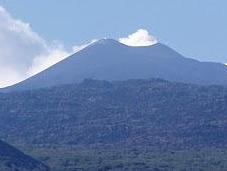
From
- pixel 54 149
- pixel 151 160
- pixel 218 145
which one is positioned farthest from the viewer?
pixel 218 145

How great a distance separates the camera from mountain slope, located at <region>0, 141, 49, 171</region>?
148m

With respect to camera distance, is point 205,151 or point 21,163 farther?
point 205,151

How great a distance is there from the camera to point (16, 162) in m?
152

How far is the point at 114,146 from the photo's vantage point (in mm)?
191125

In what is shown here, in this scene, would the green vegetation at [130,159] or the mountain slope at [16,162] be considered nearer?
the mountain slope at [16,162]

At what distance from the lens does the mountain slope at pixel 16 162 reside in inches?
5837

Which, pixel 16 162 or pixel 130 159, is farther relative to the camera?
pixel 130 159

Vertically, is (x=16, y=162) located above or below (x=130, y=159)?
below

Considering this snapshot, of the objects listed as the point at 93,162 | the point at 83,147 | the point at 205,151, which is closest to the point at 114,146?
the point at 83,147

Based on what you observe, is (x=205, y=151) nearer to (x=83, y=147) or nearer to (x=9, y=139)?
(x=83, y=147)

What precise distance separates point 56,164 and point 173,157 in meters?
20.1

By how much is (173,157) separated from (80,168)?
20729mm

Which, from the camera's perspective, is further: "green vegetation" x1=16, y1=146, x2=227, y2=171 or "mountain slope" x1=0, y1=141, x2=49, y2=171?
"green vegetation" x1=16, y1=146, x2=227, y2=171

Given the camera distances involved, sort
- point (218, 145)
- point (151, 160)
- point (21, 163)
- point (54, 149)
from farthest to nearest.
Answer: point (218, 145) → point (54, 149) → point (151, 160) → point (21, 163)
